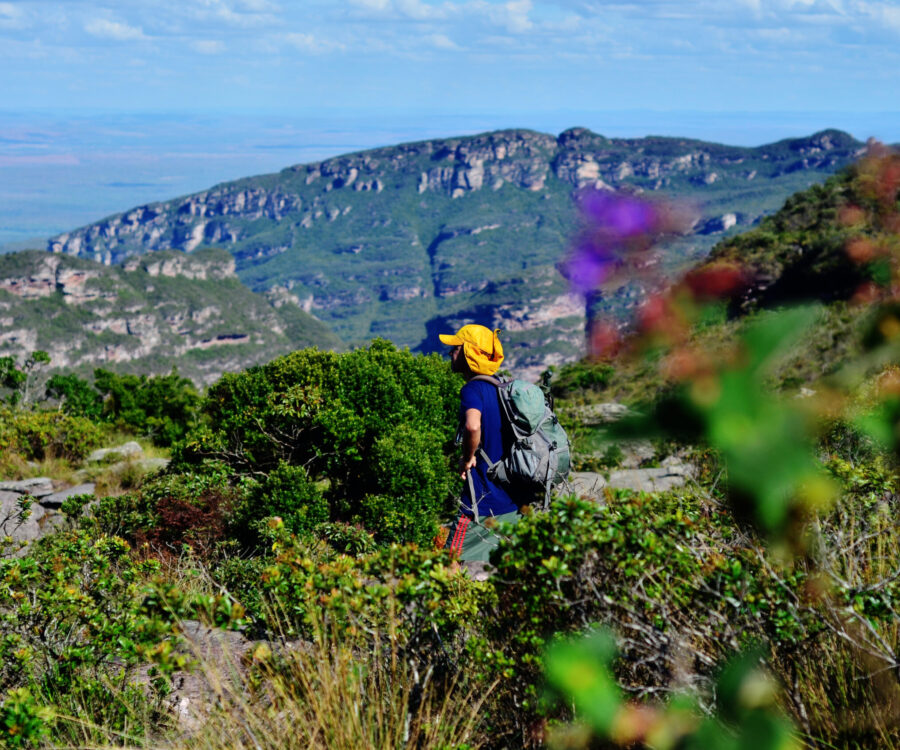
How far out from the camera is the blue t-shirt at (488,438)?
4016 mm

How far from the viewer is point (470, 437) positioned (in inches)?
155

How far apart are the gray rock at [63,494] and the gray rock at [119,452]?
154 cm

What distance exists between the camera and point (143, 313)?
141875 millimetres

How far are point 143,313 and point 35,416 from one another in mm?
140708

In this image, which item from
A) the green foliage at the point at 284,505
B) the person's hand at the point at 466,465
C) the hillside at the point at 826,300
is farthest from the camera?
the green foliage at the point at 284,505

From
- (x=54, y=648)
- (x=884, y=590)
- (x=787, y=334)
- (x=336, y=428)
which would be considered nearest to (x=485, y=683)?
(x=884, y=590)

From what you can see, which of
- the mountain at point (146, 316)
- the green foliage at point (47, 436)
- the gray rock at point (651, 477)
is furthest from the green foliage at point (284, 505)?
the mountain at point (146, 316)

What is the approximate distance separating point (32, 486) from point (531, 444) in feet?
25.2

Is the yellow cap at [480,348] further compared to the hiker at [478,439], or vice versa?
the yellow cap at [480,348]

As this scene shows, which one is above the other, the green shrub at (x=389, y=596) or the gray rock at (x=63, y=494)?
the green shrub at (x=389, y=596)

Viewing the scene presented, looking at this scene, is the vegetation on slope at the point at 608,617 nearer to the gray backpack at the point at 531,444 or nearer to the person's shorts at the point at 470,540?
the gray backpack at the point at 531,444

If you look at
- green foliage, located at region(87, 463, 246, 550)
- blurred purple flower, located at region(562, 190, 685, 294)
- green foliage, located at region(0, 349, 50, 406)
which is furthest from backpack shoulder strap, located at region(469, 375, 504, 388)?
green foliage, located at region(0, 349, 50, 406)

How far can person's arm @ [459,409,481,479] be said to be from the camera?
3932mm

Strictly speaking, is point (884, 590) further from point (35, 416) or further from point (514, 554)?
point (35, 416)
